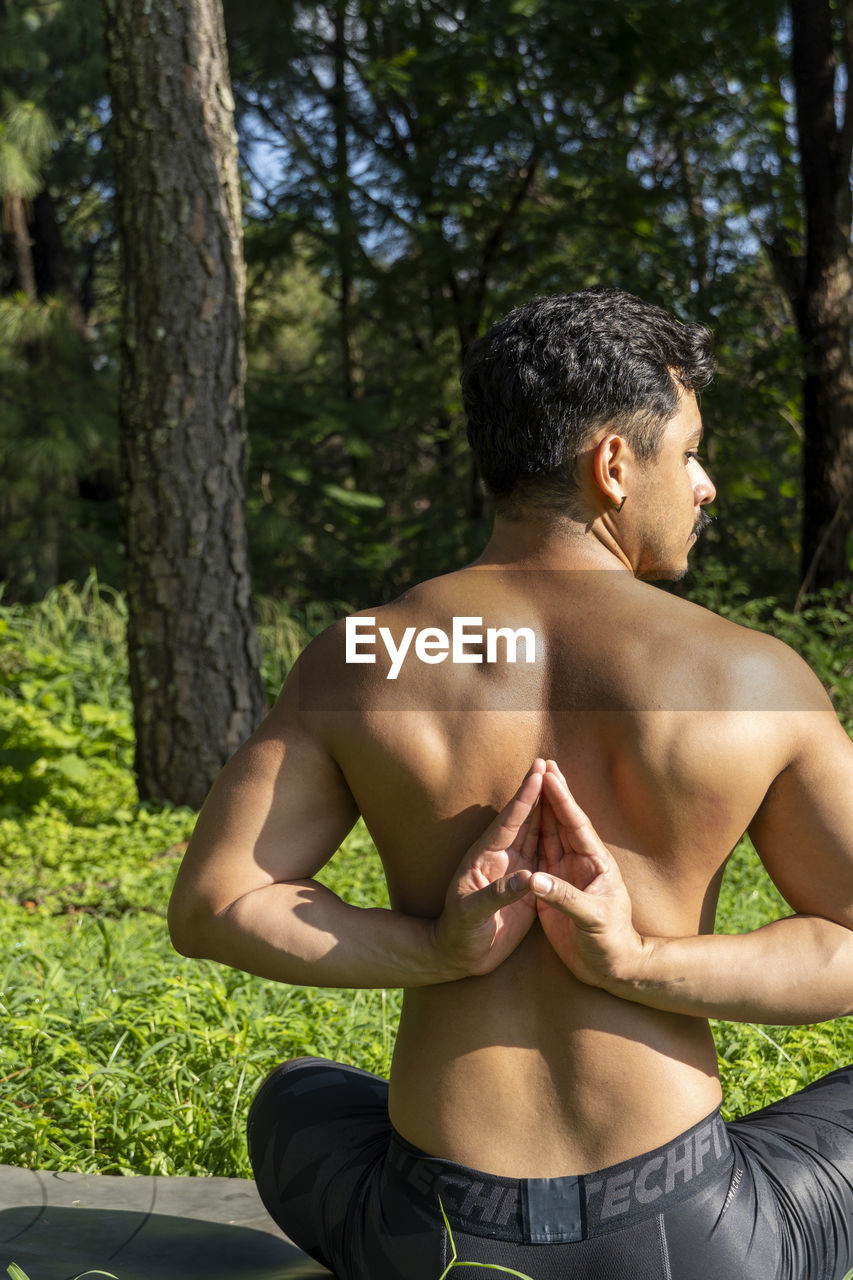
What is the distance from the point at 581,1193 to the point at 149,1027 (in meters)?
1.82

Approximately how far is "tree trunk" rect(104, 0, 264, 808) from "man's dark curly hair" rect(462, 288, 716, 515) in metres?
4.25

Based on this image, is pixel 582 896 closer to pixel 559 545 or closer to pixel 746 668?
pixel 746 668

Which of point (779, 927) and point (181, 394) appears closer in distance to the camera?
point (779, 927)

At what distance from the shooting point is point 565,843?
4.32 feet

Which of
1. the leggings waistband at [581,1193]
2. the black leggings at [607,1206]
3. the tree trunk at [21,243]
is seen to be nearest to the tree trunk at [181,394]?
the black leggings at [607,1206]

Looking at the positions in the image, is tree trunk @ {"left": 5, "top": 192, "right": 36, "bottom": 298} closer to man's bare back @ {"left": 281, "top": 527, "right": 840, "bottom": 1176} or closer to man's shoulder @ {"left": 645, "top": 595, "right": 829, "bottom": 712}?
man's bare back @ {"left": 281, "top": 527, "right": 840, "bottom": 1176}

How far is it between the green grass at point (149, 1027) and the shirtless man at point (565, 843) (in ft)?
4.16

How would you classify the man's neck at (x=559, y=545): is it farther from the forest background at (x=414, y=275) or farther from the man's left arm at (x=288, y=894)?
the forest background at (x=414, y=275)

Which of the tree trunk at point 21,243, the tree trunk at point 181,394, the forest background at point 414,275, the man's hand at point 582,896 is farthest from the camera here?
the tree trunk at point 21,243

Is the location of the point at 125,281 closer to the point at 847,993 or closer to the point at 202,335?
the point at 202,335

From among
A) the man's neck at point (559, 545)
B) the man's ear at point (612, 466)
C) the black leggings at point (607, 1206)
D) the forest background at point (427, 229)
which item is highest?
the forest background at point (427, 229)

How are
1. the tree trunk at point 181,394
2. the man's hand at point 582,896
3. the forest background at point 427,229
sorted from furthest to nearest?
the forest background at point 427,229
the tree trunk at point 181,394
the man's hand at point 582,896

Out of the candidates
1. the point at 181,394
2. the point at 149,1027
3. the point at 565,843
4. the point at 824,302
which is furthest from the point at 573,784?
the point at 824,302

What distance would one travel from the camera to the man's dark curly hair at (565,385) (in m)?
1.42
